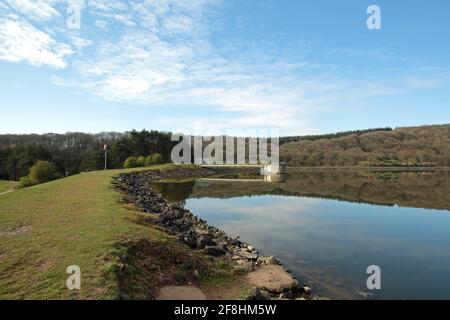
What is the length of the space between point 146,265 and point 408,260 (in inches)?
492

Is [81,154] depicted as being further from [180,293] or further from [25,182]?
[180,293]

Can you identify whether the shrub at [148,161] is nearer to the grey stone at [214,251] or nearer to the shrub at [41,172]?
the shrub at [41,172]

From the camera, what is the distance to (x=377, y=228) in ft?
79.8

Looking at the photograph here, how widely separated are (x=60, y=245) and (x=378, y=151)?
7134 inches

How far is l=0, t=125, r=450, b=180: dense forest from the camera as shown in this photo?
71.3m

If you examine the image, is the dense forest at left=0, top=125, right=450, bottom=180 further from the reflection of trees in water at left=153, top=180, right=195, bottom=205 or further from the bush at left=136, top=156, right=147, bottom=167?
the reflection of trees in water at left=153, top=180, right=195, bottom=205

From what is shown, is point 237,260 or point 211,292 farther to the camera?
point 237,260

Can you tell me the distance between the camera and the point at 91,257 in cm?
1044

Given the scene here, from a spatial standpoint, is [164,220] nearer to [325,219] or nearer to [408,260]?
[408,260]

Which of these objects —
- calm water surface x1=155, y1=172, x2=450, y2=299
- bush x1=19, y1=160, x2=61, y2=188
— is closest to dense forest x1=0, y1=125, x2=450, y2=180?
bush x1=19, y1=160, x2=61, y2=188

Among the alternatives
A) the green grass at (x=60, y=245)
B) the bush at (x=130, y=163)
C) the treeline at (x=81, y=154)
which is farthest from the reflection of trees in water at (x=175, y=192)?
the treeline at (x=81, y=154)

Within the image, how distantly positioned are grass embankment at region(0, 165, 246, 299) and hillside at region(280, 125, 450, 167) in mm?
149158
